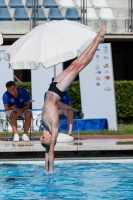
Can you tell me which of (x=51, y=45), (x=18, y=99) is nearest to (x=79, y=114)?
(x=18, y=99)

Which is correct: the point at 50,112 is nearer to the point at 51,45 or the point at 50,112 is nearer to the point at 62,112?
the point at 51,45

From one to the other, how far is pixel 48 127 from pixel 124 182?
4.39 feet

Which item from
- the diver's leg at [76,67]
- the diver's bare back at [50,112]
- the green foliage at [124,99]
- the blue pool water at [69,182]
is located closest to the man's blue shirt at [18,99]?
the blue pool water at [69,182]

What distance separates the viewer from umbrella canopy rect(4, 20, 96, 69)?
11.0m

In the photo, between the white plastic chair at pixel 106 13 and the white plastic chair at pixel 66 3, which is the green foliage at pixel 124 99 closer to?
the white plastic chair at pixel 106 13

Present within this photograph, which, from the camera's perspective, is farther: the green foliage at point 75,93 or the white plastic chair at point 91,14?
the white plastic chair at point 91,14

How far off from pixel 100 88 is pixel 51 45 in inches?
180

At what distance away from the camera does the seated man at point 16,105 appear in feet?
39.1

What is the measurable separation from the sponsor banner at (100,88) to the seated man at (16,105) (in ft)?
12.3

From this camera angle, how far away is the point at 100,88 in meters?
15.6

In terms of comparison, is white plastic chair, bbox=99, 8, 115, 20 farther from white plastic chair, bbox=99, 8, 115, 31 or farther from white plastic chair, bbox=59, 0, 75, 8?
white plastic chair, bbox=59, 0, 75, 8

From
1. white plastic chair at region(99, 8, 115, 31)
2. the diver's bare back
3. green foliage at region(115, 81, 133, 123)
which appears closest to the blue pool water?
the diver's bare back

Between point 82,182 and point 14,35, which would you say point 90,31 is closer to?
point 82,182

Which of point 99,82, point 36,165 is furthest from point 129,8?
point 36,165
